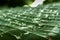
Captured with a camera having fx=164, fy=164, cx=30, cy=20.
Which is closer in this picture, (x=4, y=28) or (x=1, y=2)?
(x=4, y=28)

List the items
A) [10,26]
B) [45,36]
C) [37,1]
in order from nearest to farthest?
[45,36] < [10,26] < [37,1]

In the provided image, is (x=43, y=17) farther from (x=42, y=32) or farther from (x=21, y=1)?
(x=21, y=1)

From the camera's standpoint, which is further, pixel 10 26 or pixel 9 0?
pixel 9 0

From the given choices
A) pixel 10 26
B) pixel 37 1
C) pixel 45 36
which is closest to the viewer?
pixel 45 36

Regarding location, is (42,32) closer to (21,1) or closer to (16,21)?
(16,21)

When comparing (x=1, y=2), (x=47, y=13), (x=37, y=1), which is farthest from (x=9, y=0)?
(x=47, y=13)

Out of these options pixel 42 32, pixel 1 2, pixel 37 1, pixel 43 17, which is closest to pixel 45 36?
pixel 42 32

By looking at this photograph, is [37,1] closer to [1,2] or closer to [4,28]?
[1,2]
